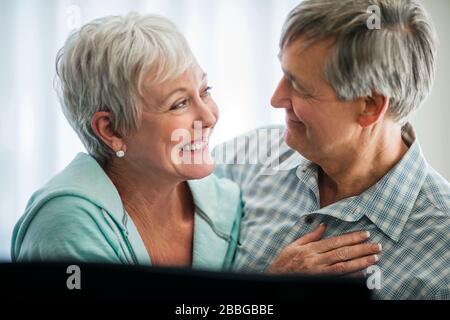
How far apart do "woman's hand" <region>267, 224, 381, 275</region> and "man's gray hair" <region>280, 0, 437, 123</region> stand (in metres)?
0.30

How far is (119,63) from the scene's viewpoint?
4.90 feet

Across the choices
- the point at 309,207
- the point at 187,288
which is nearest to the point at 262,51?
the point at 309,207

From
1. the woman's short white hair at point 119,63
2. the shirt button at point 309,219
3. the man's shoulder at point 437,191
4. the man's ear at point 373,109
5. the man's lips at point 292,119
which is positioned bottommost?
the shirt button at point 309,219

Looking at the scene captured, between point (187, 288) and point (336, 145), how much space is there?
0.96 metres

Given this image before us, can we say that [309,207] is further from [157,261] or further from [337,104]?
[157,261]

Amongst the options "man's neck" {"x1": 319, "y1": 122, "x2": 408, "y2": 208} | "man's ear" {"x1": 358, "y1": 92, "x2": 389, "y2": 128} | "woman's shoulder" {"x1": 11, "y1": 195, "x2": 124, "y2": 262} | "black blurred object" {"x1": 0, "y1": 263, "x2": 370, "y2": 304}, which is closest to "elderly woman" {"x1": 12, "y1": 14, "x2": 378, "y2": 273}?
"woman's shoulder" {"x1": 11, "y1": 195, "x2": 124, "y2": 262}

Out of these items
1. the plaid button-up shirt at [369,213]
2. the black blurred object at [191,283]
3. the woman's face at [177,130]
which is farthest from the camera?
the woman's face at [177,130]

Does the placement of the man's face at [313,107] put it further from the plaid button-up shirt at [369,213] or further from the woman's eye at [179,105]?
the woman's eye at [179,105]

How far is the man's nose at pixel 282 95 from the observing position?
5.10 feet

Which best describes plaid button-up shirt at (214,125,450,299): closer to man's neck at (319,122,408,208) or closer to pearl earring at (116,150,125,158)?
man's neck at (319,122,408,208)

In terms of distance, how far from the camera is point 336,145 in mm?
1558

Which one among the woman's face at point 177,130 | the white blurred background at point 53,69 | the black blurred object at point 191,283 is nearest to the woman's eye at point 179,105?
the woman's face at point 177,130

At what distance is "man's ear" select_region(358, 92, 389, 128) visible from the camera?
1486 millimetres

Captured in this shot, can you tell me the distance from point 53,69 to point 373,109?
709 mm
